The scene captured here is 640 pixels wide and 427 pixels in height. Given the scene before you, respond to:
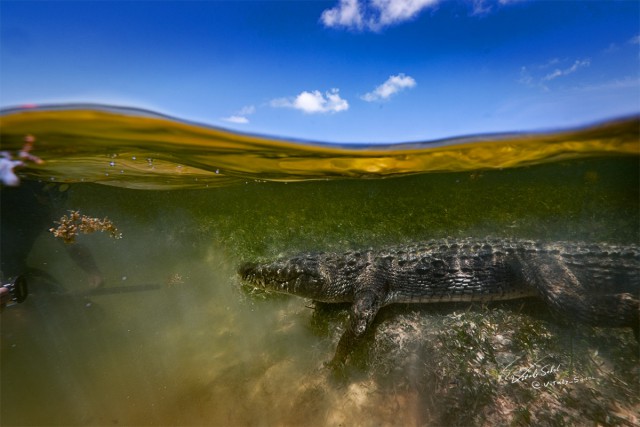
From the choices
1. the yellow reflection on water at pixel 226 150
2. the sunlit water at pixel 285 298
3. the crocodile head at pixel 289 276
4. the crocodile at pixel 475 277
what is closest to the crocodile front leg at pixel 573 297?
the crocodile at pixel 475 277

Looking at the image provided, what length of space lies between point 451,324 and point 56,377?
6.22 m

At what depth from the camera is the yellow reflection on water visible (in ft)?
14.7

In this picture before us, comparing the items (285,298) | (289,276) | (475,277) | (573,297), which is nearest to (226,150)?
(289,276)

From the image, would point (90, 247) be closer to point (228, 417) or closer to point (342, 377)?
point (228, 417)

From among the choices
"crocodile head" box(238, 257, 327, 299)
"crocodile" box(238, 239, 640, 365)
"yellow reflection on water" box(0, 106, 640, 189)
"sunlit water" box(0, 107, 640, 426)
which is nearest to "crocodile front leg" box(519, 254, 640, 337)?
"crocodile" box(238, 239, 640, 365)

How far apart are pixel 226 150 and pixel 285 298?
3.40 m

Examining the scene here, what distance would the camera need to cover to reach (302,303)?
4.62 meters

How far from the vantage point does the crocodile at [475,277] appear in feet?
10.3

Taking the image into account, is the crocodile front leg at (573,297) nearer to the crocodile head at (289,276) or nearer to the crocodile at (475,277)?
the crocodile at (475,277)

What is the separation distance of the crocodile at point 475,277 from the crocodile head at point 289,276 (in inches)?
0.6

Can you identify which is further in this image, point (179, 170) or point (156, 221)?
point (156, 221)

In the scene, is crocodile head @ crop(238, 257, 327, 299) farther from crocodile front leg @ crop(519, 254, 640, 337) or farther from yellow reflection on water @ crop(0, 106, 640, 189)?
crocodile front leg @ crop(519, 254, 640, 337)

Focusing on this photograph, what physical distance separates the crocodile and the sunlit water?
0.25 meters

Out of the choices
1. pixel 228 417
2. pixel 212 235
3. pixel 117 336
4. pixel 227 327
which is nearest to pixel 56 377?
pixel 117 336
